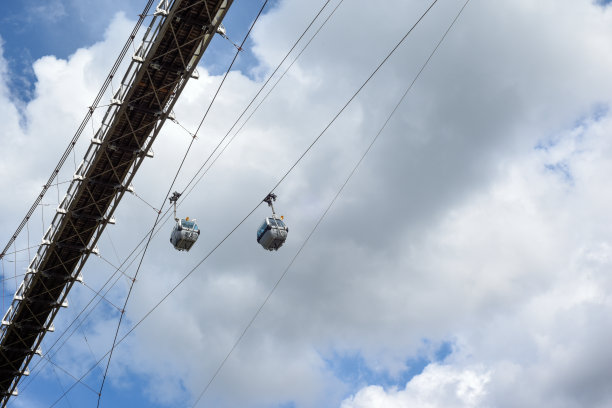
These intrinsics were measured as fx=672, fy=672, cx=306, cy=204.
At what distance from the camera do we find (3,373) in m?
35.9

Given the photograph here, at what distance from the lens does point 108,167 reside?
27844 mm

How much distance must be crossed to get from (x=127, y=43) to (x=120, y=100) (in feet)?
7.29

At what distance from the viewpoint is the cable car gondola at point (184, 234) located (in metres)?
29.6

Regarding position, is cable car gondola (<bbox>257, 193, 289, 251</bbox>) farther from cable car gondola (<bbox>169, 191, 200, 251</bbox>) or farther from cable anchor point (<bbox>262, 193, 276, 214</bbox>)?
cable car gondola (<bbox>169, 191, 200, 251</bbox>)

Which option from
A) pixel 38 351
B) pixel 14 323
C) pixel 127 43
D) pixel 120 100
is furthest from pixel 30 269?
pixel 127 43

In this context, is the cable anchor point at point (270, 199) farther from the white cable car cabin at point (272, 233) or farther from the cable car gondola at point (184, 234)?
the cable car gondola at point (184, 234)

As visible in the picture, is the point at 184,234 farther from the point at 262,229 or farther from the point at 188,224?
the point at 262,229

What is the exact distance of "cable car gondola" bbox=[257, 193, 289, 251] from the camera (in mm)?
27922

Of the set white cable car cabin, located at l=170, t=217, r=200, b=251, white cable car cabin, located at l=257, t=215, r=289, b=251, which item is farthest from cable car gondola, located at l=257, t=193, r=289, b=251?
white cable car cabin, located at l=170, t=217, r=200, b=251

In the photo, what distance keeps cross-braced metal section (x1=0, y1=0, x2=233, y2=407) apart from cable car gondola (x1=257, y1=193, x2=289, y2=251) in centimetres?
549

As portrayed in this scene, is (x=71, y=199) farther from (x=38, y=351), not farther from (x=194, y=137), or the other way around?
(x=38, y=351)

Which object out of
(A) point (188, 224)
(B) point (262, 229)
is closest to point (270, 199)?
(B) point (262, 229)

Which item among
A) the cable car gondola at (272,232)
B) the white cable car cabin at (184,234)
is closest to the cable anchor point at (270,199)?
the cable car gondola at (272,232)

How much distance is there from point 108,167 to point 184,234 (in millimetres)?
4372
